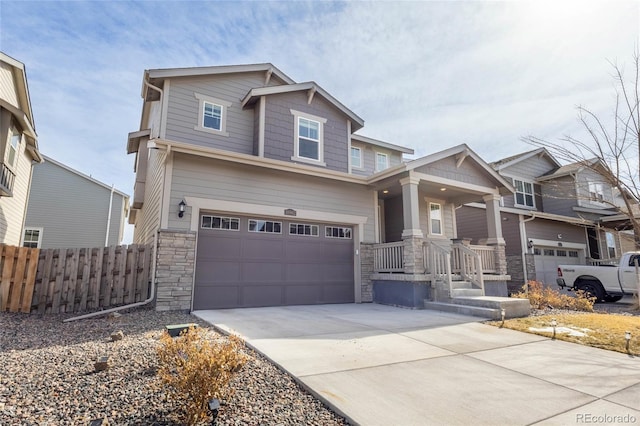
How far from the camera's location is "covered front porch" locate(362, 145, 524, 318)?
8.98 m

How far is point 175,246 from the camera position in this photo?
7766 mm

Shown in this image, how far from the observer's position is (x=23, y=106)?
503 inches

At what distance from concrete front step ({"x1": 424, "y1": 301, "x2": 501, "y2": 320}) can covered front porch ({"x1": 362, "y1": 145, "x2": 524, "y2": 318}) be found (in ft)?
0.88

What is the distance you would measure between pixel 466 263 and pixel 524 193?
1049 centimetres

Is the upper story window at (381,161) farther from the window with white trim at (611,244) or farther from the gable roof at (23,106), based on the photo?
the gable roof at (23,106)

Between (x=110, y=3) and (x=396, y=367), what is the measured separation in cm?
920

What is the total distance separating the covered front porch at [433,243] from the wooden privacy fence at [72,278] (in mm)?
6297

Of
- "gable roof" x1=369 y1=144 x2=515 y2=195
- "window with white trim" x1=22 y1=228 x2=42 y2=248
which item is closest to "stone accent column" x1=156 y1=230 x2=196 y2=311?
"gable roof" x1=369 y1=144 x2=515 y2=195

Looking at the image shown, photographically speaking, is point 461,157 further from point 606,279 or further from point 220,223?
point 220,223

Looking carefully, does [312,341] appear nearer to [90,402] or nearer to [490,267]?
[90,402]

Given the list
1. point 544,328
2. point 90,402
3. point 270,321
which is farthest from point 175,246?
point 544,328

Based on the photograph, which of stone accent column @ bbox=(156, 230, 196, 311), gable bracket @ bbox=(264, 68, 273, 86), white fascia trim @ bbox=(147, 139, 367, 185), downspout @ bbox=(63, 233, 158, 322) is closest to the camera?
downspout @ bbox=(63, 233, 158, 322)

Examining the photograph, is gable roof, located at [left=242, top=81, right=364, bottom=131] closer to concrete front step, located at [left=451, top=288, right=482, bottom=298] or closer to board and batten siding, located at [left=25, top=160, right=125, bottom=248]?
concrete front step, located at [left=451, top=288, right=482, bottom=298]

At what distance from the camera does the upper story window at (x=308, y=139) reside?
10695 millimetres
